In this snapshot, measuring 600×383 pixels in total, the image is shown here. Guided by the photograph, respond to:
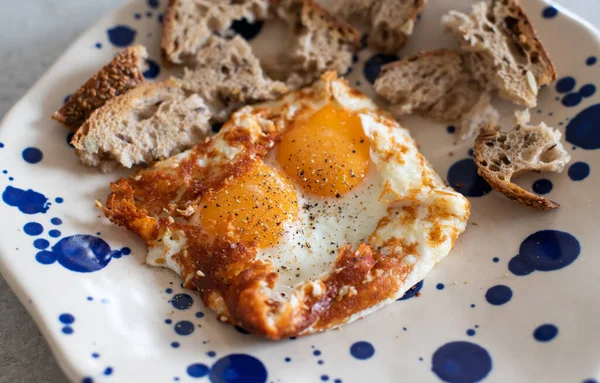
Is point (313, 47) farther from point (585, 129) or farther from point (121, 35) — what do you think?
point (585, 129)

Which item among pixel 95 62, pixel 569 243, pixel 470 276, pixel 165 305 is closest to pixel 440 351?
pixel 470 276

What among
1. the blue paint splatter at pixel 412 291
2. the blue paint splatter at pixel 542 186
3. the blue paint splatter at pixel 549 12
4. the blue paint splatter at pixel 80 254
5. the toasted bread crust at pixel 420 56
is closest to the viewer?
the blue paint splatter at pixel 80 254

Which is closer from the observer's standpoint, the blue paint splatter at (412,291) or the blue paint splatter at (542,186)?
the blue paint splatter at (412,291)

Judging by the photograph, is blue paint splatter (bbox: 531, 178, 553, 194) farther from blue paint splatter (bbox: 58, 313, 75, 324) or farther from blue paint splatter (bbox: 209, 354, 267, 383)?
blue paint splatter (bbox: 58, 313, 75, 324)

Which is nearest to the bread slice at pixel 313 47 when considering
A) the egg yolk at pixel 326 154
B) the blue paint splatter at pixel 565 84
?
the egg yolk at pixel 326 154

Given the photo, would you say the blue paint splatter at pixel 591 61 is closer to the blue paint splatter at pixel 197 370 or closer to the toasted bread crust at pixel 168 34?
the toasted bread crust at pixel 168 34

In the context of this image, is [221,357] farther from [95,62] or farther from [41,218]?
[95,62]

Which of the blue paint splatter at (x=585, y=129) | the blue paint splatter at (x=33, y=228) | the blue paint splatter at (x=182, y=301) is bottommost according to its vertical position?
the blue paint splatter at (x=182, y=301)
